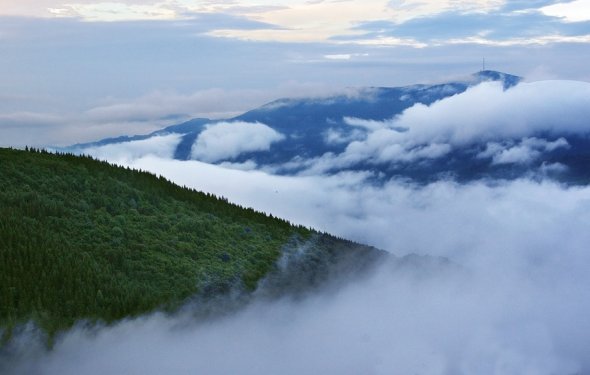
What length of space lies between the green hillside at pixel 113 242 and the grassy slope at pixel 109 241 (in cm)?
6

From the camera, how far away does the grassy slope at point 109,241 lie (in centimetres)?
3080

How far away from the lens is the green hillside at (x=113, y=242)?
101 feet

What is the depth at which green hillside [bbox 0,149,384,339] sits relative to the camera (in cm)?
3081

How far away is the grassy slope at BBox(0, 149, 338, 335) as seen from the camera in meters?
30.8

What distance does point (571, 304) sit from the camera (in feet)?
209

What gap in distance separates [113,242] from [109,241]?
0.23 meters

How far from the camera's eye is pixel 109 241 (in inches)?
1532

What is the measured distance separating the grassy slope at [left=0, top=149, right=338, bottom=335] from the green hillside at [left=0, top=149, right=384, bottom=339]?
64 mm

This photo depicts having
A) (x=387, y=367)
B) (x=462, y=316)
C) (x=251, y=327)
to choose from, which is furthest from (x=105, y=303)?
(x=462, y=316)

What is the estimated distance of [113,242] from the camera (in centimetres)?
3891

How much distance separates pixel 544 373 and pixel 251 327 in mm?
16245

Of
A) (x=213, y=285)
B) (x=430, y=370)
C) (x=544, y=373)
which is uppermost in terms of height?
(x=213, y=285)

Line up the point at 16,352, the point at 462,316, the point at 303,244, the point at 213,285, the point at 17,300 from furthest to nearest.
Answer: the point at 303,244 < the point at 462,316 < the point at 213,285 < the point at 17,300 < the point at 16,352

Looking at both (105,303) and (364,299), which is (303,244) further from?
(105,303)
